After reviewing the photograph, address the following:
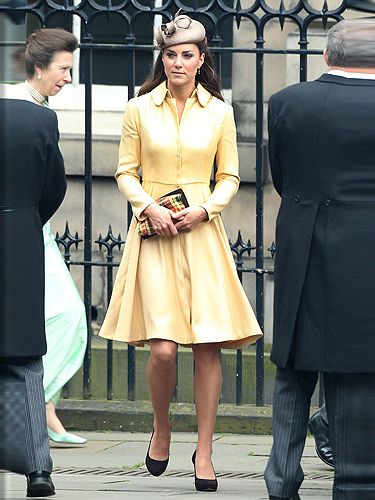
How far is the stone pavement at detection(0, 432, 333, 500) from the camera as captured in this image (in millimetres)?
6793

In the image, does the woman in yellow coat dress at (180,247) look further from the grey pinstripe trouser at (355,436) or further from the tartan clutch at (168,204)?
the grey pinstripe trouser at (355,436)

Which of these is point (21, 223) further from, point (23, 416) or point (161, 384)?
point (161, 384)

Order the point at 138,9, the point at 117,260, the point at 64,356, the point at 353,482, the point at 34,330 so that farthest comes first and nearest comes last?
the point at 117,260, the point at 138,9, the point at 64,356, the point at 34,330, the point at 353,482

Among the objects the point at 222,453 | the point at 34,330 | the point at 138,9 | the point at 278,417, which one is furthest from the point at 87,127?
the point at 278,417

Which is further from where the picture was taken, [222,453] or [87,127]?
[87,127]

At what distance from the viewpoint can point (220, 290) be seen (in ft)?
23.2

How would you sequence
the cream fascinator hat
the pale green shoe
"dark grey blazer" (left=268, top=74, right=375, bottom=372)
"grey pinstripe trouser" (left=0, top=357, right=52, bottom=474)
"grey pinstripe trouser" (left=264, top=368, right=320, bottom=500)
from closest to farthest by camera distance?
"dark grey blazer" (left=268, top=74, right=375, bottom=372), "grey pinstripe trouser" (left=264, top=368, right=320, bottom=500), "grey pinstripe trouser" (left=0, top=357, right=52, bottom=474), the cream fascinator hat, the pale green shoe

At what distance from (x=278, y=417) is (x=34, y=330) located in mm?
1077

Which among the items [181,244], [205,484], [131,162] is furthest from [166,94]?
[205,484]

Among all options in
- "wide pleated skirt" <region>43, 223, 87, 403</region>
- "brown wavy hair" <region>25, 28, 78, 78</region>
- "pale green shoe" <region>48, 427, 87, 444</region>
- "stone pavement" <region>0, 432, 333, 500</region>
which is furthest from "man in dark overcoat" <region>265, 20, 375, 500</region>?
"pale green shoe" <region>48, 427, 87, 444</region>

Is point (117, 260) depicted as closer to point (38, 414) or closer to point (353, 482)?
point (38, 414)

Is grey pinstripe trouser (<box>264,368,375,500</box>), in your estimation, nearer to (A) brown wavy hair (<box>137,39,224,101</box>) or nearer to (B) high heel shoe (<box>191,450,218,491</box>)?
(B) high heel shoe (<box>191,450,218,491</box>)

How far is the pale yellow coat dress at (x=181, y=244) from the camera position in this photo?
23.0ft

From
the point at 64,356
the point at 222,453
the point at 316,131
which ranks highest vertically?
the point at 316,131
